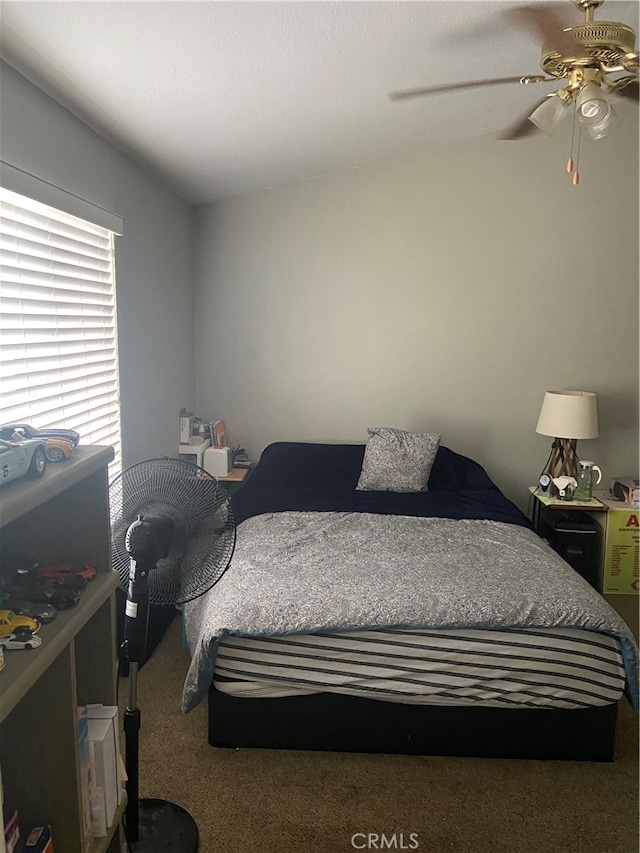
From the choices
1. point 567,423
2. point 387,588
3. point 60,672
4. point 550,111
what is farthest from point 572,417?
point 60,672

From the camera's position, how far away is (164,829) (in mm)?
1925

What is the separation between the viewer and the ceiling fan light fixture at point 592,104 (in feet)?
6.20

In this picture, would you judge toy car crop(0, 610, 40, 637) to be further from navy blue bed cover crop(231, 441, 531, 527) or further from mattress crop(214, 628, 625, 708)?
navy blue bed cover crop(231, 441, 531, 527)

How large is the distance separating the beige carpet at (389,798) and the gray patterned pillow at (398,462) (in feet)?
5.43

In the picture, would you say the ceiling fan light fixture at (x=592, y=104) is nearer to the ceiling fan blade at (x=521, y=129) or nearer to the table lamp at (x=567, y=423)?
the ceiling fan blade at (x=521, y=129)

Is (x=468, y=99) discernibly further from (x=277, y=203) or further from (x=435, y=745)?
(x=435, y=745)

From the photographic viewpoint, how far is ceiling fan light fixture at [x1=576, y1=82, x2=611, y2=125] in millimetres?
1890

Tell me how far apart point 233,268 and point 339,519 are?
191 centimetres

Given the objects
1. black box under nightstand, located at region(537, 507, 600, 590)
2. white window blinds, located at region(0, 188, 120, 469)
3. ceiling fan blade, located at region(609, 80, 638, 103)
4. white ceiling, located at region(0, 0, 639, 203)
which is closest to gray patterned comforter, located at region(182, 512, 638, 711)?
black box under nightstand, located at region(537, 507, 600, 590)

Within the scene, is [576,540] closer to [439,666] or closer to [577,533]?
[577,533]

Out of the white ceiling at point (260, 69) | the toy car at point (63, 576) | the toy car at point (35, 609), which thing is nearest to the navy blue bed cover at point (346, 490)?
the white ceiling at point (260, 69)

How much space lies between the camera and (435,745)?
226cm

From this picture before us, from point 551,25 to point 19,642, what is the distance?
80.8 inches

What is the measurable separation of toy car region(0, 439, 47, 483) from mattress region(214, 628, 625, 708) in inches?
49.1
